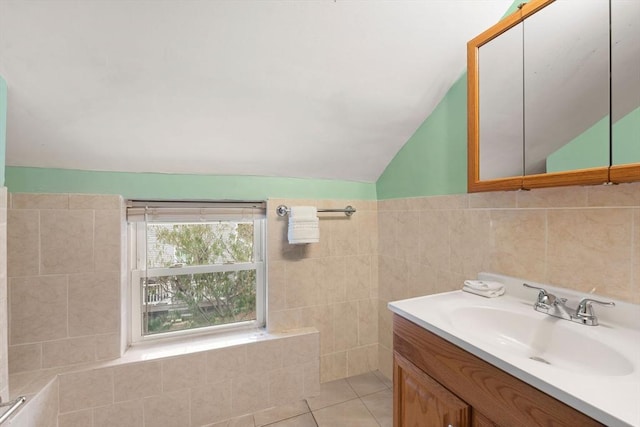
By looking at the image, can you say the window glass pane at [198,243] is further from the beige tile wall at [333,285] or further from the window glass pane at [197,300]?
the beige tile wall at [333,285]

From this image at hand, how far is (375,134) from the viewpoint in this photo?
5.63ft

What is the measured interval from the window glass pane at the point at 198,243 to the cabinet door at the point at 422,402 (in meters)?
1.21

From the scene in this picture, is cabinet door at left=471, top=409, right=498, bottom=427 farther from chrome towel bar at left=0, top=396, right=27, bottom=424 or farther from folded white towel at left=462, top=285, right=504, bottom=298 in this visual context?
chrome towel bar at left=0, top=396, right=27, bottom=424

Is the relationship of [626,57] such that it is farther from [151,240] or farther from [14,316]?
[14,316]

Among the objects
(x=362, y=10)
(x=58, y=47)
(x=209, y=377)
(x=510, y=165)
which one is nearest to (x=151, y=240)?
(x=209, y=377)

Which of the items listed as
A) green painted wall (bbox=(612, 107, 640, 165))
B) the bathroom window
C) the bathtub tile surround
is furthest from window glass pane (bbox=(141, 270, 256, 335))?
green painted wall (bbox=(612, 107, 640, 165))

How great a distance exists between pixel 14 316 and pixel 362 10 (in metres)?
2.05

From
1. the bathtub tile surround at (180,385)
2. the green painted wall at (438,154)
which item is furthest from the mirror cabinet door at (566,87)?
the bathtub tile surround at (180,385)

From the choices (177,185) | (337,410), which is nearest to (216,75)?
(177,185)

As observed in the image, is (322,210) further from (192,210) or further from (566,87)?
(566,87)

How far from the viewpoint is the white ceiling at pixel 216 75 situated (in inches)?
39.3

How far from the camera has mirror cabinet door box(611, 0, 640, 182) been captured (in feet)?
2.66

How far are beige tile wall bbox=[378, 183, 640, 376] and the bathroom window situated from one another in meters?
0.95

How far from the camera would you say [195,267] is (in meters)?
1.81
